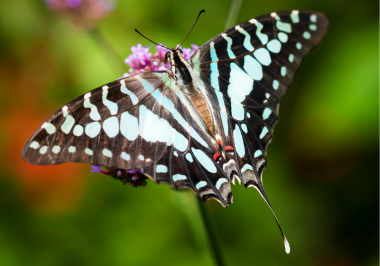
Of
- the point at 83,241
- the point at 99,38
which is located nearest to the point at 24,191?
the point at 83,241

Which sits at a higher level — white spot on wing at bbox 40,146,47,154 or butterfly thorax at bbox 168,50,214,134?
butterfly thorax at bbox 168,50,214,134

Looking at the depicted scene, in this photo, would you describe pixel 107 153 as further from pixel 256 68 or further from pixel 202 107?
pixel 256 68

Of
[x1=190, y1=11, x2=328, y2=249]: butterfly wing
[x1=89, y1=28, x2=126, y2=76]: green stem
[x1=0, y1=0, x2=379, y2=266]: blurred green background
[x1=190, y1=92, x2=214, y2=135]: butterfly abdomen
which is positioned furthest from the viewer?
[x1=0, y1=0, x2=379, y2=266]: blurred green background

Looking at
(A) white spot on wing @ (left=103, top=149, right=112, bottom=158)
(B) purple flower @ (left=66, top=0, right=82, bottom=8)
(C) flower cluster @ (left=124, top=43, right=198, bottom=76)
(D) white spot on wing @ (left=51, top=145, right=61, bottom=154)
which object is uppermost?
(B) purple flower @ (left=66, top=0, right=82, bottom=8)

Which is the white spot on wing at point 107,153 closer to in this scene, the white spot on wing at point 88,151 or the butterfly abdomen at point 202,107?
the white spot on wing at point 88,151

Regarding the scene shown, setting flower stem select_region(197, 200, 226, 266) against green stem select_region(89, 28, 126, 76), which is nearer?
flower stem select_region(197, 200, 226, 266)

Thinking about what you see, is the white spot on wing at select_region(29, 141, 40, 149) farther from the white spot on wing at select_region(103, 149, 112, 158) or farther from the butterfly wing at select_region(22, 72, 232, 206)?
the white spot on wing at select_region(103, 149, 112, 158)

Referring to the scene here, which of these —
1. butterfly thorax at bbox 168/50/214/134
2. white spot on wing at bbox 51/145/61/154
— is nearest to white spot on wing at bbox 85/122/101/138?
white spot on wing at bbox 51/145/61/154

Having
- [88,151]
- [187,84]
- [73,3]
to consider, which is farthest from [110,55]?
[88,151]
